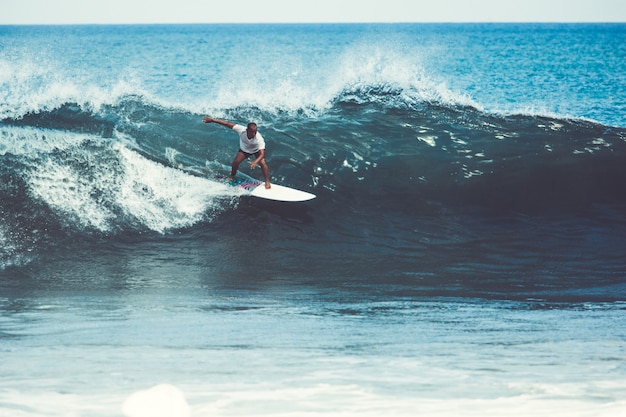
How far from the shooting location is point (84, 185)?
11.8m

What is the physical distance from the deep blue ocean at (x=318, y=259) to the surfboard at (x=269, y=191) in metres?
0.20

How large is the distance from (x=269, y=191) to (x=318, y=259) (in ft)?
7.74

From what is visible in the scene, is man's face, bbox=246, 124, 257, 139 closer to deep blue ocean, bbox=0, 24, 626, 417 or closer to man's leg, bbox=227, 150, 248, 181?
man's leg, bbox=227, 150, 248, 181

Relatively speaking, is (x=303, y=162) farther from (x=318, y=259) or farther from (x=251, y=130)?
(x=318, y=259)

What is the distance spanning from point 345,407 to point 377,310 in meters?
2.55

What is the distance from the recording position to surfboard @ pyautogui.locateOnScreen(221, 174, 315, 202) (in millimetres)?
11648

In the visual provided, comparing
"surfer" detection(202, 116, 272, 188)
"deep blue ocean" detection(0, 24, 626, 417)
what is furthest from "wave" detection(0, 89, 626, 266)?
"surfer" detection(202, 116, 272, 188)

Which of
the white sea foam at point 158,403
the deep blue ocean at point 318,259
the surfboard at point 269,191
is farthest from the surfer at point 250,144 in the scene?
the white sea foam at point 158,403

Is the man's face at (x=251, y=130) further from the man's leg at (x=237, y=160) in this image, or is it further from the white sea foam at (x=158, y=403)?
the white sea foam at (x=158, y=403)

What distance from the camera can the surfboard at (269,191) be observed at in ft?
38.2

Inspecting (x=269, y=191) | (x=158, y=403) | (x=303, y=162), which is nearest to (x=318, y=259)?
(x=269, y=191)

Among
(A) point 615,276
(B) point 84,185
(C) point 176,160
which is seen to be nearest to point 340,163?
(C) point 176,160

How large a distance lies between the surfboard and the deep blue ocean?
0.20m

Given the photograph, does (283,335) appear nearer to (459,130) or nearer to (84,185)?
(84,185)
